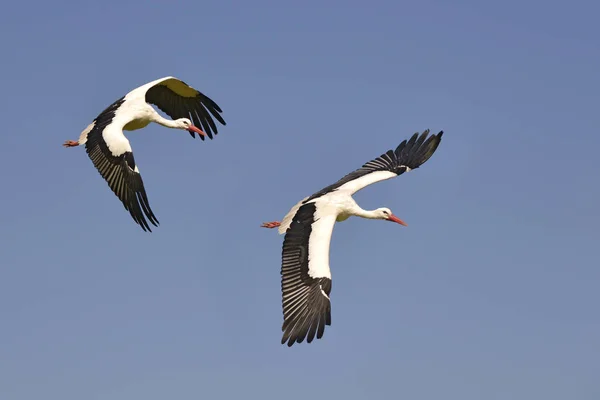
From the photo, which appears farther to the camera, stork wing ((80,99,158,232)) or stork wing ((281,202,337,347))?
stork wing ((80,99,158,232))

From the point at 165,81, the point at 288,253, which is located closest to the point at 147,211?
the point at 288,253

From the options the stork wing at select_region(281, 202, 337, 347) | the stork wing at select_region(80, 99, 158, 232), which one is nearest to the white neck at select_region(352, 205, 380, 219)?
the stork wing at select_region(281, 202, 337, 347)

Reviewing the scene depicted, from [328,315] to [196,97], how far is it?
778 centimetres

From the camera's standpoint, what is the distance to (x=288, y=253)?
21.0 metres

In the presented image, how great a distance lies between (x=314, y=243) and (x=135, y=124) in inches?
189

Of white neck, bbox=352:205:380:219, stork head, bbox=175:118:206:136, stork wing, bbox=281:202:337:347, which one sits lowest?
stork wing, bbox=281:202:337:347

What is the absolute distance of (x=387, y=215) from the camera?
79.3 ft

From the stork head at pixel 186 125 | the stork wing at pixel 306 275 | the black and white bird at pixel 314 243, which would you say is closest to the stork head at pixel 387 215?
the black and white bird at pixel 314 243

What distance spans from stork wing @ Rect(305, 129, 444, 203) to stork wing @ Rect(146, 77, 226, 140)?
3.43 m

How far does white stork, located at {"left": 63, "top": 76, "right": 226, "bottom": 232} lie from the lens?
21.8m

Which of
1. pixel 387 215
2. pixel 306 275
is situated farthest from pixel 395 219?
pixel 306 275

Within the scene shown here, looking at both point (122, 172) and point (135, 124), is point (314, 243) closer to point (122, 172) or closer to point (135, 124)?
point (122, 172)

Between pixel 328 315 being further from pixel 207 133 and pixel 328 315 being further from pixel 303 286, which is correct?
pixel 207 133

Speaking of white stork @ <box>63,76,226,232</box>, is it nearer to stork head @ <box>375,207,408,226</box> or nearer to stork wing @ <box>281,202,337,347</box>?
stork wing @ <box>281,202,337,347</box>
